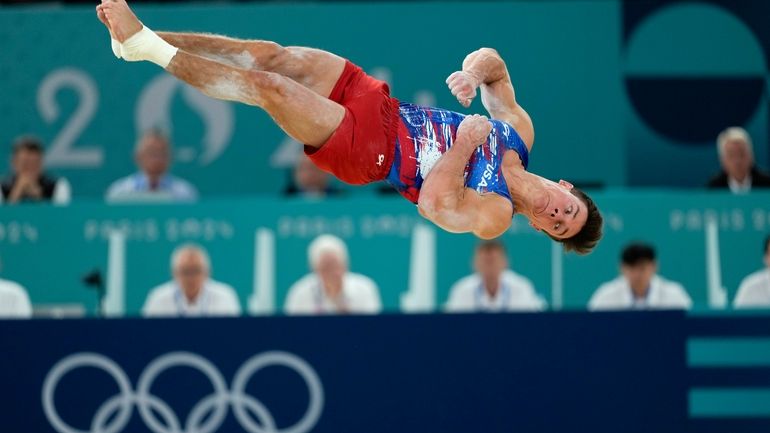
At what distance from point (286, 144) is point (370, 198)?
2.48m

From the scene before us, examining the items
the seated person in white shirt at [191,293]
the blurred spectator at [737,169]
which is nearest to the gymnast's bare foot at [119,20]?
the seated person in white shirt at [191,293]

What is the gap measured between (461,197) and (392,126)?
2.14ft

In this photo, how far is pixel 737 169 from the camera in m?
12.3

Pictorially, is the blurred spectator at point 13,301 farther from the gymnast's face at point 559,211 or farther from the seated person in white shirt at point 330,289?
the gymnast's face at point 559,211

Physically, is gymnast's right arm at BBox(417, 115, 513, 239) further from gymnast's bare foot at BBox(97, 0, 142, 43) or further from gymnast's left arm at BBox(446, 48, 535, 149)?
gymnast's bare foot at BBox(97, 0, 142, 43)

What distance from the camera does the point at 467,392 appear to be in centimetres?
916

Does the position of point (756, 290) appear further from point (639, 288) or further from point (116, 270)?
point (116, 270)

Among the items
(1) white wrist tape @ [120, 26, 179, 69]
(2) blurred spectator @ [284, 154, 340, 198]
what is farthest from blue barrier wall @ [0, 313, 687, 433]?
(2) blurred spectator @ [284, 154, 340, 198]

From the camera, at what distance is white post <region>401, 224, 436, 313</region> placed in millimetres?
11945

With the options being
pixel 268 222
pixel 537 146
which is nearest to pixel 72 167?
pixel 268 222

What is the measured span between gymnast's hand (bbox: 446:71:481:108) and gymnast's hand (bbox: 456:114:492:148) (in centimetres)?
22

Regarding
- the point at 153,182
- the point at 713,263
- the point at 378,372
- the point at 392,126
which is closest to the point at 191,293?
the point at 153,182

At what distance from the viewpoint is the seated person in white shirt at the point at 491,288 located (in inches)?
451

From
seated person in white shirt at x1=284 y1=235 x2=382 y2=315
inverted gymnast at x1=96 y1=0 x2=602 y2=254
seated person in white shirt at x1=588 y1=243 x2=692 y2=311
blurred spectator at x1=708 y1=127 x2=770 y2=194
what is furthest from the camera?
blurred spectator at x1=708 y1=127 x2=770 y2=194
